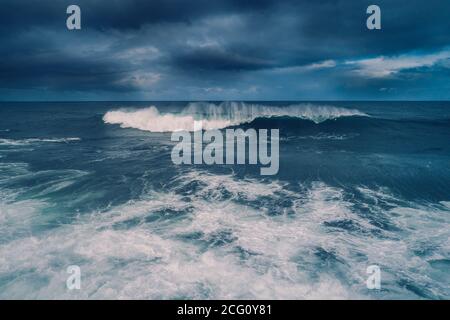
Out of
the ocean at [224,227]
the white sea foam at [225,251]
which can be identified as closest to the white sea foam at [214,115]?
the ocean at [224,227]

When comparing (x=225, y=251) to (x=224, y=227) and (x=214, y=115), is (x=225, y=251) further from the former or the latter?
(x=214, y=115)

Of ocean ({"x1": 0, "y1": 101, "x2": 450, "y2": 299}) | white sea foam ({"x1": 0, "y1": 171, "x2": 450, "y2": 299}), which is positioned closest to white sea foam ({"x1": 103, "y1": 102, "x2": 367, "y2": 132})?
ocean ({"x1": 0, "y1": 101, "x2": 450, "y2": 299})

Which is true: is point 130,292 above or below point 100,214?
below

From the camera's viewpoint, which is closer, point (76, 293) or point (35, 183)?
point (76, 293)

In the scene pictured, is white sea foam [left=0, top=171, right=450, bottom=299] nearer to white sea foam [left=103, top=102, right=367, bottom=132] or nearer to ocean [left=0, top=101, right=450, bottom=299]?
ocean [left=0, top=101, right=450, bottom=299]

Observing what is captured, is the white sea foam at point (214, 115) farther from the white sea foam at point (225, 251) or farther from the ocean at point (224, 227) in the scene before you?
the white sea foam at point (225, 251)
